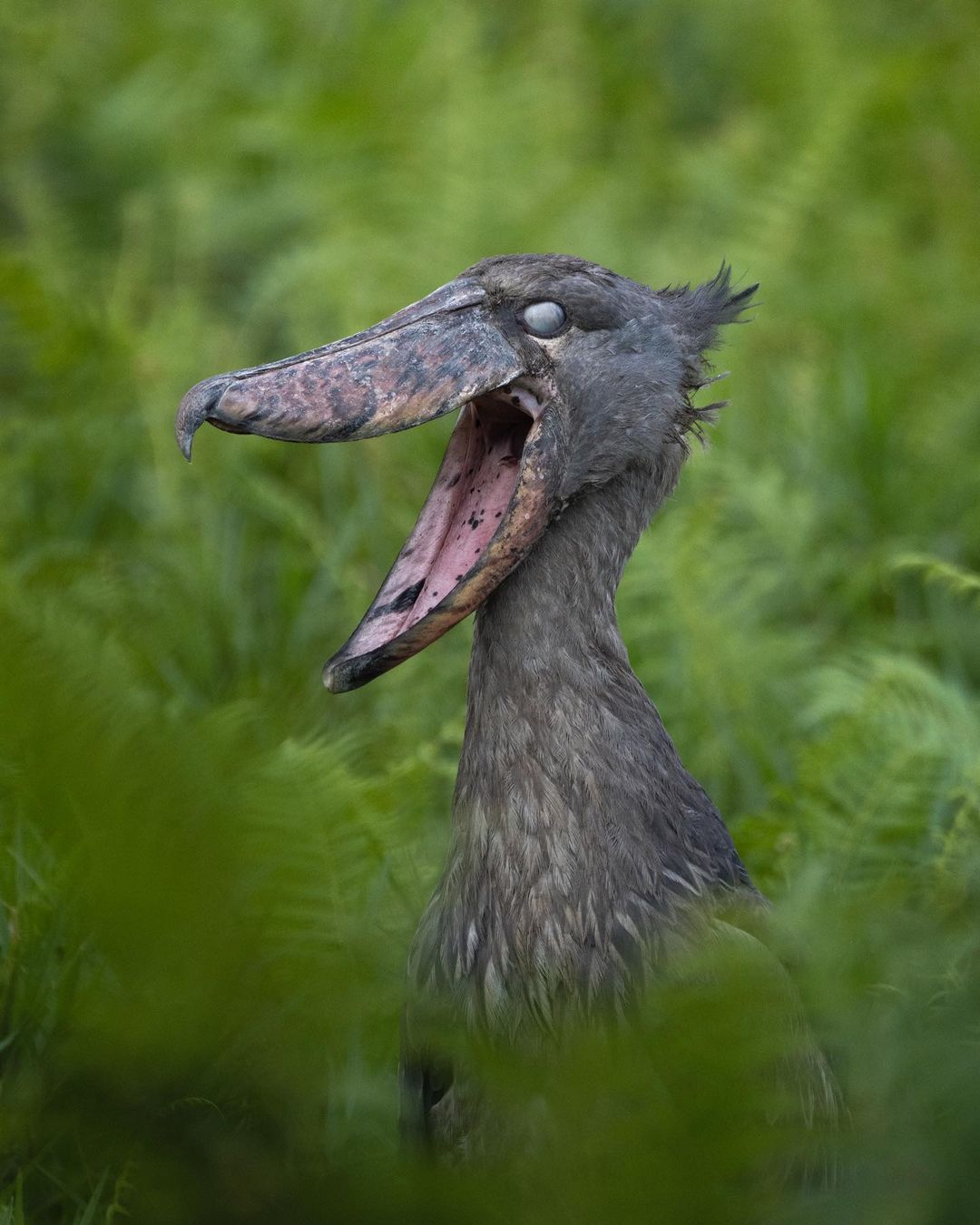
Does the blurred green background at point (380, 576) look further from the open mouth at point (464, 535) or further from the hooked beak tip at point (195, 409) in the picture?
the hooked beak tip at point (195, 409)

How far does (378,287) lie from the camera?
4.11 m

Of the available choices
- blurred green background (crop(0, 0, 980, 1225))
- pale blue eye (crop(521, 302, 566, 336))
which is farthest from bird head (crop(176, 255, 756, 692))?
blurred green background (crop(0, 0, 980, 1225))

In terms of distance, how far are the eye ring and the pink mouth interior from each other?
102 millimetres

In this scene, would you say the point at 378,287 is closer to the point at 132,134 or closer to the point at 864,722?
the point at 132,134

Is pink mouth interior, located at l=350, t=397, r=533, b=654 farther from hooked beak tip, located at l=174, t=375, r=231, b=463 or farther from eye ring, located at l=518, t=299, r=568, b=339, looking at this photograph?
hooked beak tip, located at l=174, t=375, r=231, b=463

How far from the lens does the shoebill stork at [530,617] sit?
1.73 metres

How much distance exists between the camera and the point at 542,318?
184 cm

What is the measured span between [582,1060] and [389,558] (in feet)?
9.17

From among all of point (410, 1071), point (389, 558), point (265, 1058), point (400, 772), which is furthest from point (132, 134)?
point (265, 1058)

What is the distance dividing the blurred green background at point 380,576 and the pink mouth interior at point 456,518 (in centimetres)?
23

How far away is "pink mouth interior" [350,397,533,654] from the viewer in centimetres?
179

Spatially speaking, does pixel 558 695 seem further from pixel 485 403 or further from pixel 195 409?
pixel 195 409

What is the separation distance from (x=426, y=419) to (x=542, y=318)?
19cm

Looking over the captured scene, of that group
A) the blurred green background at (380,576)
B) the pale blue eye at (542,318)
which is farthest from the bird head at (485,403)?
the blurred green background at (380,576)
